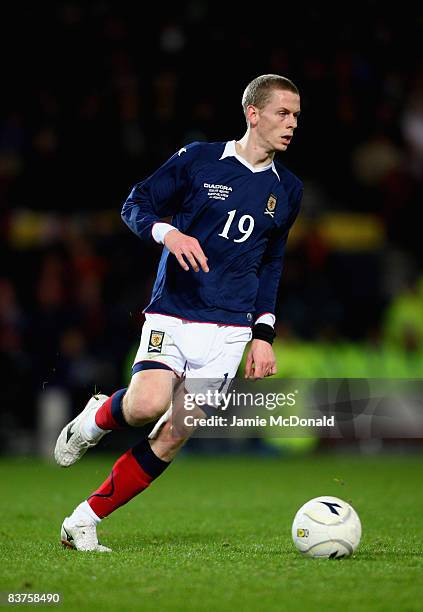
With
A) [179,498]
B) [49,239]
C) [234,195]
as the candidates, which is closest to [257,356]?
[234,195]

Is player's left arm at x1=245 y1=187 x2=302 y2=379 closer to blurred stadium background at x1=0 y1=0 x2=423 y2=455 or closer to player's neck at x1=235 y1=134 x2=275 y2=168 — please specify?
player's neck at x1=235 y1=134 x2=275 y2=168

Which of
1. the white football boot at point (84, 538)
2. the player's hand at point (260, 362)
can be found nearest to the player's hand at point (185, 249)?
the player's hand at point (260, 362)

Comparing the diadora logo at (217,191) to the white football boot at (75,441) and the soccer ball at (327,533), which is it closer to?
the white football boot at (75,441)

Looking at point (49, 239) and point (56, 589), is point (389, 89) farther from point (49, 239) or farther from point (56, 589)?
point (56, 589)

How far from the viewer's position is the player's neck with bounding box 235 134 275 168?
6109 millimetres

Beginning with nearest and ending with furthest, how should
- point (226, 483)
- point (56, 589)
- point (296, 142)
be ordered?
point (56, 589)
point (226, 483)
point (296, 142)

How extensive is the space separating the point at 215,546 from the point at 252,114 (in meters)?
2.28

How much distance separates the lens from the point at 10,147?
15.0 meters

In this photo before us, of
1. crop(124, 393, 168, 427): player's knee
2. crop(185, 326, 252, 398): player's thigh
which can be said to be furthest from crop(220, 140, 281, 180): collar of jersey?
crop(124, 393, 168, 427): player's knee

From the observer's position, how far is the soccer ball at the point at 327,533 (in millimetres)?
5465

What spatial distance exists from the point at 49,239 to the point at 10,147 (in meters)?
1.81

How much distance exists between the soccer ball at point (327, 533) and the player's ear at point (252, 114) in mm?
2057

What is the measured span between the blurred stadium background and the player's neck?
706cm

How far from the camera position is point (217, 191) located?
6000 millimetres
